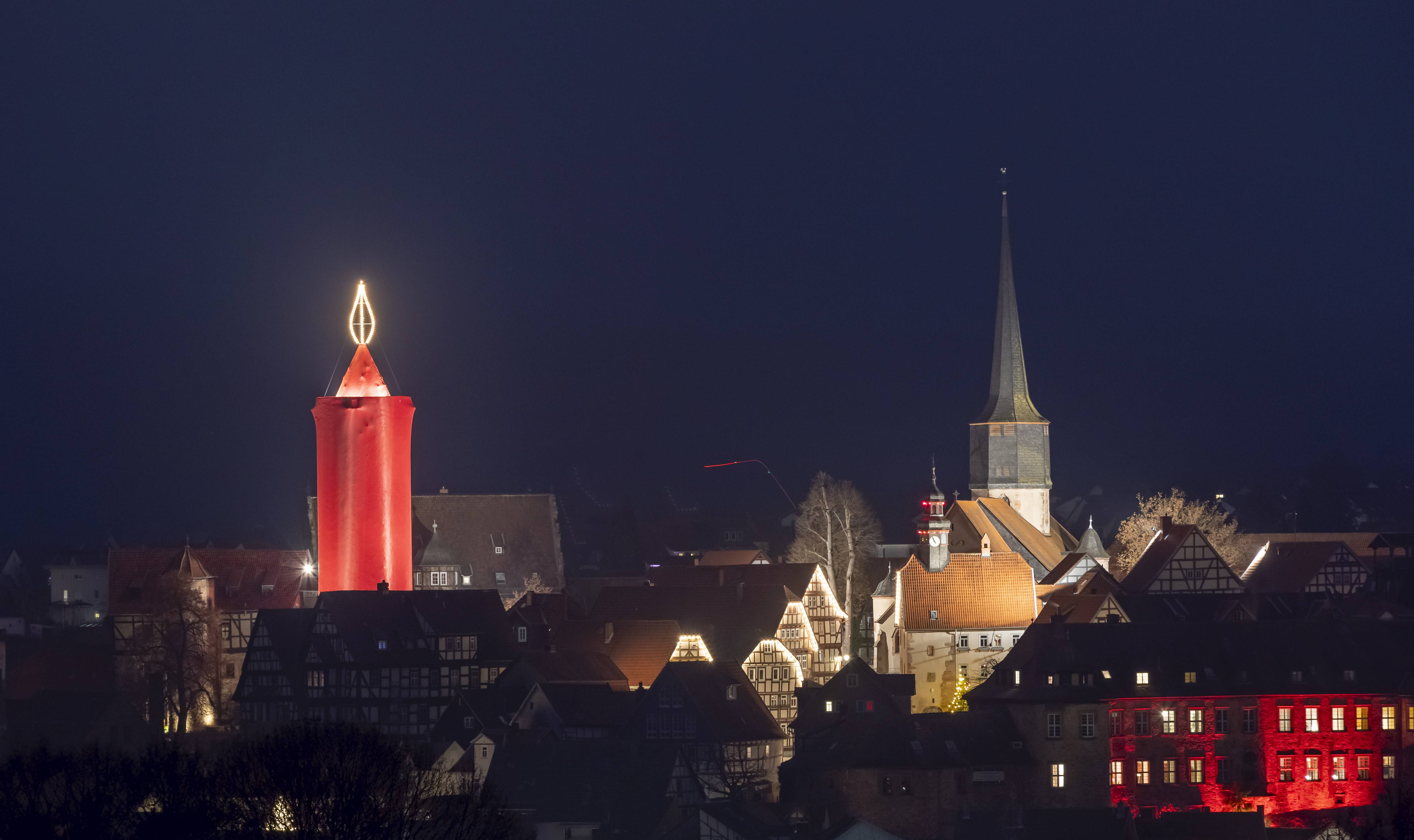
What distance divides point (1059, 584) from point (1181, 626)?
1865 centimetres

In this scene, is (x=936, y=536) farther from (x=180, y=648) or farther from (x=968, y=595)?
(x=180, y=648)

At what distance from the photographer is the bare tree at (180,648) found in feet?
264

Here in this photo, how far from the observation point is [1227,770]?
235ft

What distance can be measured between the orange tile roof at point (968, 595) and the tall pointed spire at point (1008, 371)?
29129 mm

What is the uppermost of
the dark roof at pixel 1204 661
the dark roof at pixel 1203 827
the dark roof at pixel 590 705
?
the dark roof at pixel 1204 661

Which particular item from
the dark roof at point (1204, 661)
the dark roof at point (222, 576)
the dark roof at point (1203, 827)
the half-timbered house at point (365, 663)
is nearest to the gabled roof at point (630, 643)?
the half-timbered house at point (365, 663)

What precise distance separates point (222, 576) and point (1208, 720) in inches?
1343

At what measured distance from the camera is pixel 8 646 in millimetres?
95500

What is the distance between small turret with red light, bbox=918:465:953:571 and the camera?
89.4 meters

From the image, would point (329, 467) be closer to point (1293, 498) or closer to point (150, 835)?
point (150, 835)

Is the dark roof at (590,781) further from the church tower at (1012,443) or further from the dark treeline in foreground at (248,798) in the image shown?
the church tower at (1012,443)

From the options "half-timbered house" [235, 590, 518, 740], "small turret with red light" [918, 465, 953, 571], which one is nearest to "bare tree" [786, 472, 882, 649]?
"small turret with red light" [918, 465, 953, 571]

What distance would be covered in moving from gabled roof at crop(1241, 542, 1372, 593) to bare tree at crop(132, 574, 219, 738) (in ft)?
116

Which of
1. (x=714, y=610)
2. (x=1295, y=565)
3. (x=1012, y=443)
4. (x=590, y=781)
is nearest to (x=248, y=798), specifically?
(x=590, y=781)
